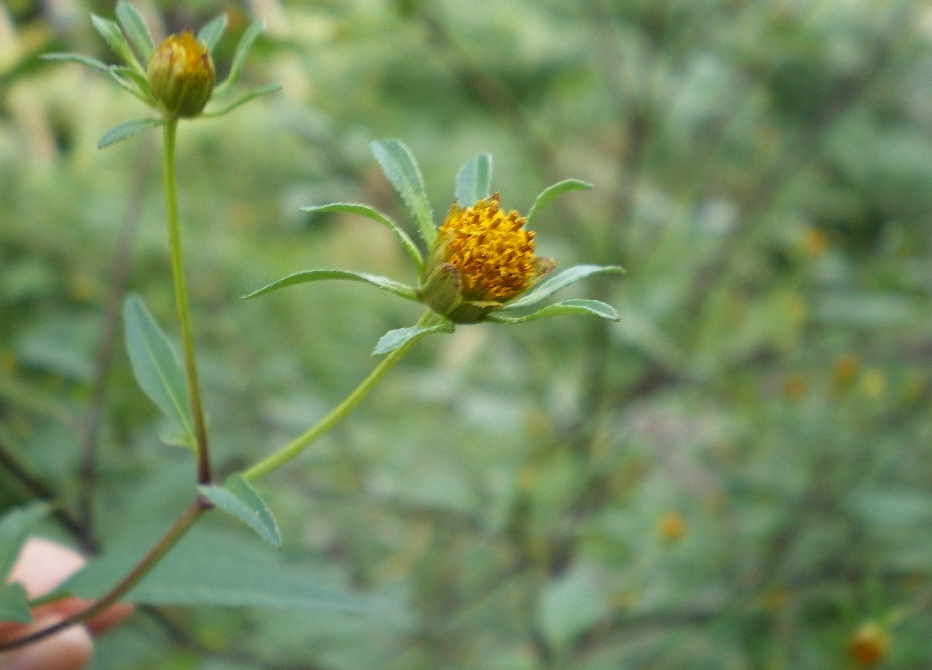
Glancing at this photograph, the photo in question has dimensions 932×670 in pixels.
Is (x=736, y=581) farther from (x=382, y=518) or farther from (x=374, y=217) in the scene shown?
(x=374, y=217)

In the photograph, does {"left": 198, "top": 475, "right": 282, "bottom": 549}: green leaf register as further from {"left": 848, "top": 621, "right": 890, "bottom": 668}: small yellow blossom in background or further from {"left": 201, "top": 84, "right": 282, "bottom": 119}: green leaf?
{"left": 848, "top": 621, "right": 890, "bottom": 668}: small yellow blossom in background

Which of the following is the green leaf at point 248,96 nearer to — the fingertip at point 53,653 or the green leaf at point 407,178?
the green leaf at point 407,178

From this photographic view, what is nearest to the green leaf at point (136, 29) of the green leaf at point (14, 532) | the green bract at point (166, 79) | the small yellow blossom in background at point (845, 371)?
the green bract at point (166, 79)

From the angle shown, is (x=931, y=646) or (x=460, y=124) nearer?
(x=931, y=646)

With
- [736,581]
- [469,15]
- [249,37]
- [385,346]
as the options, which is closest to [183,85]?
[249,37]

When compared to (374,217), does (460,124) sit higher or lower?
higher

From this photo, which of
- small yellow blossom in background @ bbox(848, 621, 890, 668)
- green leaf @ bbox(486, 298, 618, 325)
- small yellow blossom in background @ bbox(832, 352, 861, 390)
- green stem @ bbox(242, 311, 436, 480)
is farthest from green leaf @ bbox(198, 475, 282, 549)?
small yellow blossom in background @ bbox(832, 352, 861, 390)
